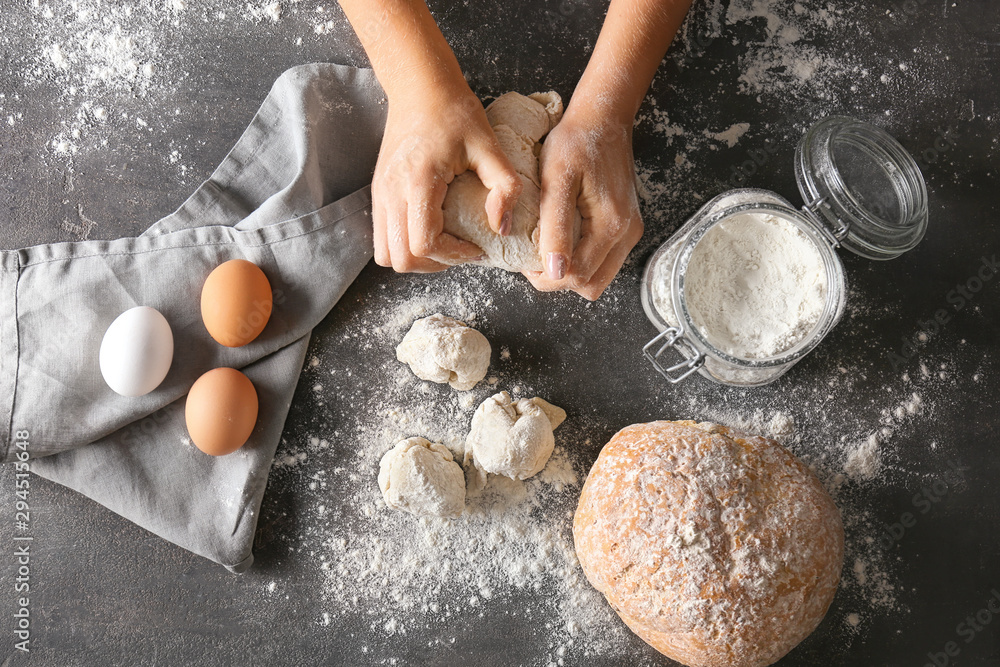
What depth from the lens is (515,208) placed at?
1072 millimetres

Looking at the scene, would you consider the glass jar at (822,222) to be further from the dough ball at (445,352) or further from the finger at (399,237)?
the finger at (399,237)

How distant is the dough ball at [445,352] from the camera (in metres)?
1.18

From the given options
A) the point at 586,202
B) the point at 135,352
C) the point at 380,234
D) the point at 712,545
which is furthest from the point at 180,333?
the point at 712,545

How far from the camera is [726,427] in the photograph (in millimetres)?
1194

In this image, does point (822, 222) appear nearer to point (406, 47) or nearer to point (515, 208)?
point (515, 208)

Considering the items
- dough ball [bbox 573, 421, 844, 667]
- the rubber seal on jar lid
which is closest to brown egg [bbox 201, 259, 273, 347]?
dough ball [bbox 573, 421, 844, 667]

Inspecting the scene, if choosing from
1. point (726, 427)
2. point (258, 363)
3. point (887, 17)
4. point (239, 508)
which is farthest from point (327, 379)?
point (887, 17)

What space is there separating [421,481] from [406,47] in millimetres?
810

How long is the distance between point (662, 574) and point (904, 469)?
0.64 m

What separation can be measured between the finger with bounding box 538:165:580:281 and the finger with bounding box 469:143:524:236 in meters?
0.06

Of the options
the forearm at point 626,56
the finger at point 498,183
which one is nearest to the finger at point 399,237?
the finger at point 498,183

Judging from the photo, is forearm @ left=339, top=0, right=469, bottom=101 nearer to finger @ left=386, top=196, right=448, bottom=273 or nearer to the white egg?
finger @ left=386, top=196, right=448, bottom=273

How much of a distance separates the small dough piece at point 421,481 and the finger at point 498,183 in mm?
463

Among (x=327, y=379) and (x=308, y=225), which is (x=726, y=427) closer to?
(x=327, y=379)
